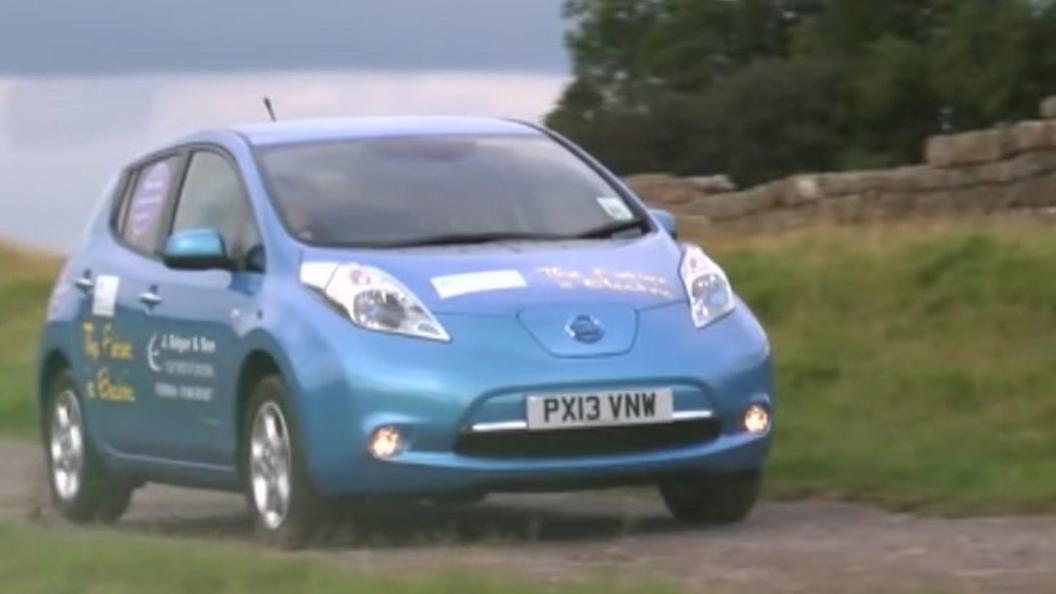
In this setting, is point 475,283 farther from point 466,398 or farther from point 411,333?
point 466,398

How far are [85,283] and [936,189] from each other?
1230 cm

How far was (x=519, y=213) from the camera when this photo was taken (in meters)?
11.5

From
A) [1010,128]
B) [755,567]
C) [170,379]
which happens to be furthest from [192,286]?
[1010,128]

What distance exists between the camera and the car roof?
1183 cm

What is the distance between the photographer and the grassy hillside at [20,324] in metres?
19.2

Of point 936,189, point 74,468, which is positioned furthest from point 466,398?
point 936,189

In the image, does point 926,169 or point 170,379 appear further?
point 926,169

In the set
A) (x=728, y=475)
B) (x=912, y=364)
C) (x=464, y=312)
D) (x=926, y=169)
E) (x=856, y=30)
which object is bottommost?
→ (x=856, y=30)

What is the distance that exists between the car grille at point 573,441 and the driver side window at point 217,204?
1323 millimetres

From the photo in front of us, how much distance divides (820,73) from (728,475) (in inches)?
2018

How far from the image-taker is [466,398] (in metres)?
10.3

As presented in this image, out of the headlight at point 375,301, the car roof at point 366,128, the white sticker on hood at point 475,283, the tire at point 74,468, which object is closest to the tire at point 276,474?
the headlight at point 375,301

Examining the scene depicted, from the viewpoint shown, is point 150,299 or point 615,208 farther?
point 150,299

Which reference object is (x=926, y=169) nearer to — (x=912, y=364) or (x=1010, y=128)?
(x=1010, y=128)
